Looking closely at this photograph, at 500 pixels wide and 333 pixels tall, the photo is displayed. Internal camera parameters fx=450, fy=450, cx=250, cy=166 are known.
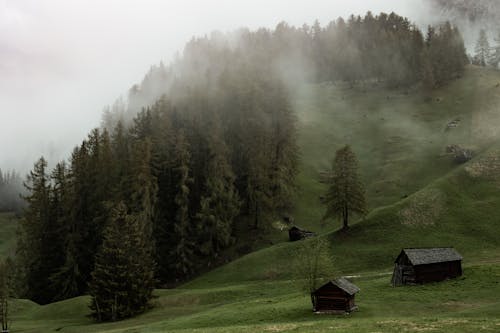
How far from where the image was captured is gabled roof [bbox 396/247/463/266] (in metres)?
50.0

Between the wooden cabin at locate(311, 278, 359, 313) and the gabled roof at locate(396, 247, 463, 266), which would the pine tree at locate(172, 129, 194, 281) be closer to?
the wooden cabin at locate(311, 278, 359, 313)

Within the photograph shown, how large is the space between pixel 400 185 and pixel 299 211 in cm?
2417

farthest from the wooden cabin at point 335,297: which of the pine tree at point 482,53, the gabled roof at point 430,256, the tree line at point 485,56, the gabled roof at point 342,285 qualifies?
the pine tree at point 482,53

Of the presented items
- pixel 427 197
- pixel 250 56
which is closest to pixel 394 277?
pixel 427 197

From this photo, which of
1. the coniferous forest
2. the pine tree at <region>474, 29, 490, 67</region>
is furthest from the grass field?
the pine tree at <region>474, 29, 490, 67</region>

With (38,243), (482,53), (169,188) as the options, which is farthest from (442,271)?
(482,53)

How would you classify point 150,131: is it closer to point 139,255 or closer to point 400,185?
point 139,255

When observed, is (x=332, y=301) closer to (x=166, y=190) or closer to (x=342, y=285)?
(x=342, y=285)

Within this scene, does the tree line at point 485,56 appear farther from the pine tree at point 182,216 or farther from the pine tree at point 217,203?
the pine tree at point 182,216

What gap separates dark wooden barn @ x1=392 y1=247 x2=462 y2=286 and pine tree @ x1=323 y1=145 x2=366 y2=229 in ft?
66.9

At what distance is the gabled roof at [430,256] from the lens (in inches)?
1967

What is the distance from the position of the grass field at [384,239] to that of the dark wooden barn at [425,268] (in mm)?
1430

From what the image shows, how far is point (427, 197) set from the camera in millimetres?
74812

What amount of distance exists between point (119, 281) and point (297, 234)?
107 feet
